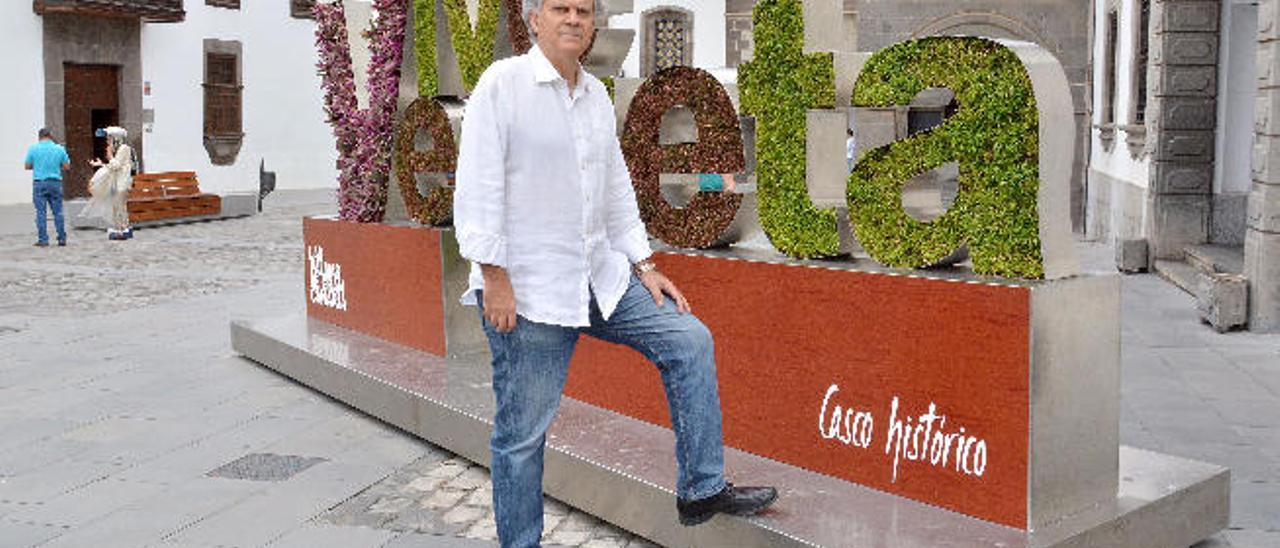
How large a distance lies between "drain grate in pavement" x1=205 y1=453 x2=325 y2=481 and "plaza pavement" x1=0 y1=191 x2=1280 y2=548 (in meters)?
0.01

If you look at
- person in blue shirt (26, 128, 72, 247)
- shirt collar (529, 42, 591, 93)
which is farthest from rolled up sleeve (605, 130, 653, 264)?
person in blue shirt (26, 128, 72, 247)

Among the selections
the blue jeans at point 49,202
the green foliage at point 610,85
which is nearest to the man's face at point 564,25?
the green foliage at point 610,85

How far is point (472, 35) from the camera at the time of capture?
7.36m

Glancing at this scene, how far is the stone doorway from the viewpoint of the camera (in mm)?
26656

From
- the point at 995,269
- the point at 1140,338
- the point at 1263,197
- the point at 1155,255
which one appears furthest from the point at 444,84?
the point at 1155,255

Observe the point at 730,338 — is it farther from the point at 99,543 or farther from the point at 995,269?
the point at 99,543

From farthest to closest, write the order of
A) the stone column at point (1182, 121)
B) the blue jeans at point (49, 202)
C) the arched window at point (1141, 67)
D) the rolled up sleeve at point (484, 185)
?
the blue jeans at point (49, 202), the arched window at point (1141, 67), the stone column at point (1182, 121), the rolled up sleeve at point (484, 185)

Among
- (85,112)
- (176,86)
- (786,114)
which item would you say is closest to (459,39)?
(786,114)

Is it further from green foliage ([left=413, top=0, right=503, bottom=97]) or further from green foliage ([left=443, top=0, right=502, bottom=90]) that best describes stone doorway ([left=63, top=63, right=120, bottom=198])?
green foliage ([left=443, top=0, right=502, bottom=90])

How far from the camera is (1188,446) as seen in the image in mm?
6320

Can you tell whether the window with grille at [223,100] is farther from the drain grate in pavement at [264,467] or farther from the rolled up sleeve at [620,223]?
the rolled up sleeve at [620,223]

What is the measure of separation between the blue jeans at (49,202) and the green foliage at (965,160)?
15.5 meters

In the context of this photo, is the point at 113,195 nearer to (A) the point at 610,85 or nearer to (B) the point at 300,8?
(B) the point at 300,8

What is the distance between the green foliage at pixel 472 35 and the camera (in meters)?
7.14
